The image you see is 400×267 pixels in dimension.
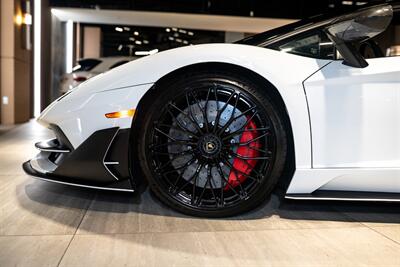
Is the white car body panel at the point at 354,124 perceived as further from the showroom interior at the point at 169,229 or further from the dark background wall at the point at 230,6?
the dark background wall at the point at 230,6

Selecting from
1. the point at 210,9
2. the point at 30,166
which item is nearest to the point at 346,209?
the point at 30,166

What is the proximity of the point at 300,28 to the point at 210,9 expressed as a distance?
9156 mm

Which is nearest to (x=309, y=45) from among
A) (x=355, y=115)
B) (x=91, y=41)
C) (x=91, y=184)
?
(x=355, y=115)

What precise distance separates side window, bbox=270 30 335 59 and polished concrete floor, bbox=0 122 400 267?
34.9 inches

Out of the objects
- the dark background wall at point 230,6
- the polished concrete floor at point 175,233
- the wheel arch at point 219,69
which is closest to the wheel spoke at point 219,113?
the wheel arch at point 219,69

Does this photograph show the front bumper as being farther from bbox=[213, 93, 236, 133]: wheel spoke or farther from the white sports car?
bbox=[213, 93, 236, 133]: wheel spoke

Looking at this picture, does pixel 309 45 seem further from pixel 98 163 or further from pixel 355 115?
pixel 98 163

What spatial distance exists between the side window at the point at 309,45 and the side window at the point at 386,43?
30 centimetres

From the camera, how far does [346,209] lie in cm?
243

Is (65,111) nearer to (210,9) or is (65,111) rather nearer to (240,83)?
(240,83)

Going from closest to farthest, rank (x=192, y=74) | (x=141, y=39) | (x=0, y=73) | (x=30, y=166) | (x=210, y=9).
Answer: (x=192, y=74)
(x=30, y=166)
(x=0, y=73)
(x=210, y=9)
(x=141, y=39)

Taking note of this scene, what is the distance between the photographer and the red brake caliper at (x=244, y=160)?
7.07 ft

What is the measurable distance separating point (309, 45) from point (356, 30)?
0.85 feet

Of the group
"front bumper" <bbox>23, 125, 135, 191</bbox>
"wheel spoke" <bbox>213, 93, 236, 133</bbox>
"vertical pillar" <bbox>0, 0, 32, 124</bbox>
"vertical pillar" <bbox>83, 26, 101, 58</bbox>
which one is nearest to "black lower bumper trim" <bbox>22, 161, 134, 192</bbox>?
→ "front bumper" <bbox>23, 125, 135, 191</bbox>
